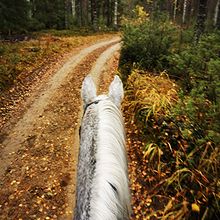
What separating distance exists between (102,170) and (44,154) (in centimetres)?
572

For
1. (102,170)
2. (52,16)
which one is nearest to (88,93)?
(102,170)

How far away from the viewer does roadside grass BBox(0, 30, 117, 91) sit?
12.7 meters

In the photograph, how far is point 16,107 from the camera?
34.6 ft

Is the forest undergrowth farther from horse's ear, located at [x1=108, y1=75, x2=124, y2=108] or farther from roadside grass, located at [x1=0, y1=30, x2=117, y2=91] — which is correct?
roadside grass, located at [x1=0, y1=30, x2=117, y2=91]

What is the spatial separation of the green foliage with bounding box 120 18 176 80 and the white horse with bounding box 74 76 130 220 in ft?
25.4

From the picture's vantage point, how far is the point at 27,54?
50.0 feet

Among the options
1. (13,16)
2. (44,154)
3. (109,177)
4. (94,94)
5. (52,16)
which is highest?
(52,16)

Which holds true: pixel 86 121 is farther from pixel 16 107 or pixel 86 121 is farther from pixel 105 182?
pixel 16 107

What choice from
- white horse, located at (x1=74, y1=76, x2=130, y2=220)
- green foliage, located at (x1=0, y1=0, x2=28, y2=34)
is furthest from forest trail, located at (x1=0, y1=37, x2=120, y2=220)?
green foliage, located at (x1=0, y1=0, x2=28, y2=34)

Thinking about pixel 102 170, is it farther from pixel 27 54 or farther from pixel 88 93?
pixel 27 54

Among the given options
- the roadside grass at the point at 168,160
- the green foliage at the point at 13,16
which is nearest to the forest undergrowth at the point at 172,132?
the roadside grass at the point at 168,160

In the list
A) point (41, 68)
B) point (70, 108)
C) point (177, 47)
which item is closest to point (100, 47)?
point (41, 68)

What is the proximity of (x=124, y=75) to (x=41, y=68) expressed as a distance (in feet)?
18.0

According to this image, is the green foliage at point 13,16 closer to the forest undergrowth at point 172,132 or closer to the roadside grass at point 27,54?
the roadside grass at point 27,54
